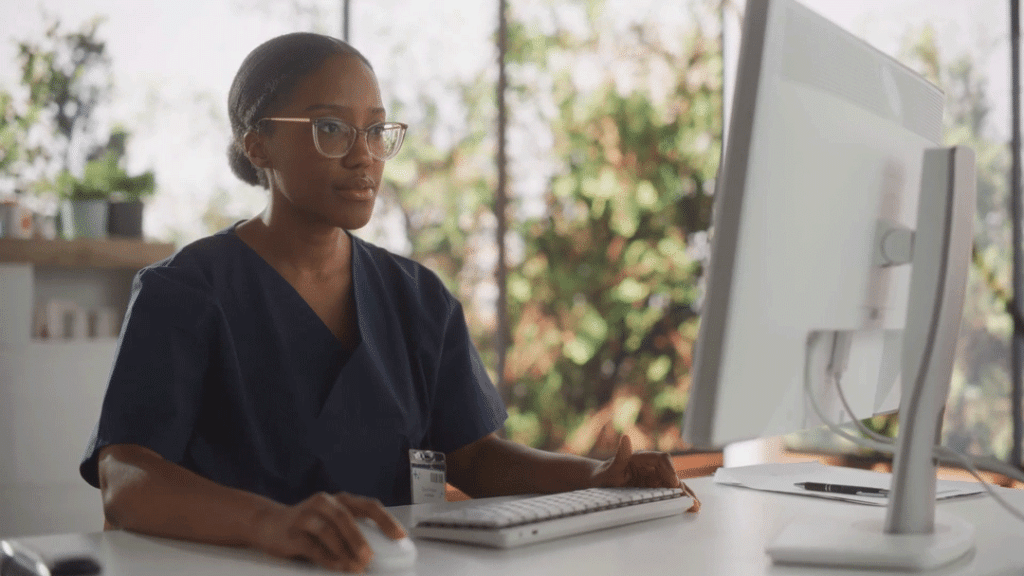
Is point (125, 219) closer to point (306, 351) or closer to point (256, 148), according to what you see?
point (256, 148)

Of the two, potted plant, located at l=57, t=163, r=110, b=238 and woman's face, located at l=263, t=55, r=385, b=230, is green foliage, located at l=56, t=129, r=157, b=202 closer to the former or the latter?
potted plant, located at l=57, t=163, r=110, b=238

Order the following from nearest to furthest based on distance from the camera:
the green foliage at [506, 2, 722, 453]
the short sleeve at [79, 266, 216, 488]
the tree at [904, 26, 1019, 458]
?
the short sleeve at [79, 266, 216, 488]
the tree at [904, 26, 1019, 458]
the green foliage at [506, 2, 722, 453]

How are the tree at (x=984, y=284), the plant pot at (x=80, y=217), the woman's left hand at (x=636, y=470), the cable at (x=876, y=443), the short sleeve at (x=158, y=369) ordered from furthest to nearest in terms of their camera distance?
1. the tree at (x=984, y=284)
2. the plant pot at (x=80, y=217)
3. the woman's left hand at (x=636, y=470)
4. the short sleeve at (x=158, y=369)
5. the cable at (x=876, y=443)

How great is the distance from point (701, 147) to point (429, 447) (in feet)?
11.1

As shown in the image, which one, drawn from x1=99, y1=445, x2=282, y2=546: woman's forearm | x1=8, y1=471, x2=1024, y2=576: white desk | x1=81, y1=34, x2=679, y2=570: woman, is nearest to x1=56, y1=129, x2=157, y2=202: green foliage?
x1=81, y1=34, x2=679, y2=570: woman

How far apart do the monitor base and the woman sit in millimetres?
311

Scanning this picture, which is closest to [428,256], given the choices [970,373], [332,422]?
[970,373]

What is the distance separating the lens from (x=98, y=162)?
3.31 metres

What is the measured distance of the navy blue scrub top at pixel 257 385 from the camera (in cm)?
119

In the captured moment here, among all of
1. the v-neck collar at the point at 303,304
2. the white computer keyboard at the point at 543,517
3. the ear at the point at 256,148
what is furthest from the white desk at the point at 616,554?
the ear at the point at 256,148

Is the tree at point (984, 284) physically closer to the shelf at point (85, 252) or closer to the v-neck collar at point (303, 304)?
the shelf at point (85, 252)

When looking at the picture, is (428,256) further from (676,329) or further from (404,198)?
(676,329)

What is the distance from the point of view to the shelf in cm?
309

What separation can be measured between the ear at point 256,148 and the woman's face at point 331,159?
0.13 ft
